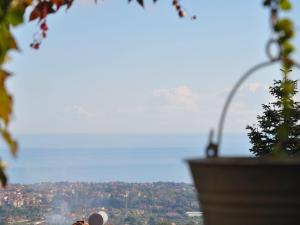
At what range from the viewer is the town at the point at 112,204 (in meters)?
12.4

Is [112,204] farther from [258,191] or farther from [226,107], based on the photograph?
[258,191]

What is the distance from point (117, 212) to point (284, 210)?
512 inches

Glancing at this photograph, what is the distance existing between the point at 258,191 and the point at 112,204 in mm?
13492

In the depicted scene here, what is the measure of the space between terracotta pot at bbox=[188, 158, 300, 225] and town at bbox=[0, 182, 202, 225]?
31.5 ft

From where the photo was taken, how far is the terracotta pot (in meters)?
1.48

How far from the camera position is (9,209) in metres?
13.7

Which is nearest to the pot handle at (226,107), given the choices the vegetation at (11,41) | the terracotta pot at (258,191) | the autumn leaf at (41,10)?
the vegetation at (11,41)

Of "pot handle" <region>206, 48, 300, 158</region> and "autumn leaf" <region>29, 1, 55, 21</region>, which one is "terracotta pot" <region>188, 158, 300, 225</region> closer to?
"pot handle" <region>206, 48, 300, 158</region>

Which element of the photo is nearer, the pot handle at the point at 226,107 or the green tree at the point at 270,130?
the pot handle at the point at 226,107

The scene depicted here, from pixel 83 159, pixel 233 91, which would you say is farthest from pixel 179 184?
pixel 83 159

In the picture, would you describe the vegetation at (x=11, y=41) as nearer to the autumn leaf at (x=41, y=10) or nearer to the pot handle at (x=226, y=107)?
the pot handle at (x=226, y=107)

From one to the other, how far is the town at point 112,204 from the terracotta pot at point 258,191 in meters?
9.62

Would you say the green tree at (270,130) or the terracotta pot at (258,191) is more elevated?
the green tree at (270,130)

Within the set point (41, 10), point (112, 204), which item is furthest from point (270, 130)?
point (41, 10)
